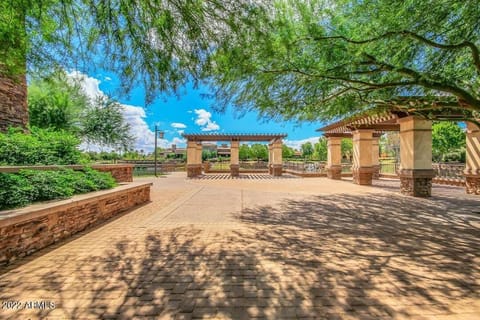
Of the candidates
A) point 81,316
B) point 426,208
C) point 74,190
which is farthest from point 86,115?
point 426,208

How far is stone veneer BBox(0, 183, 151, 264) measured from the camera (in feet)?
12.0

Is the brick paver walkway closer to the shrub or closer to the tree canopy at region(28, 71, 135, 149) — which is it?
the shrub

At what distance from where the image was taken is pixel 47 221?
4.41 m

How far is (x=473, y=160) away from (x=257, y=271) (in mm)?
12172

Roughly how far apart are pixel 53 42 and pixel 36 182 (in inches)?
119

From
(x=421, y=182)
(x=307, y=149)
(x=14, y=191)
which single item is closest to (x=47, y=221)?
(x=14, y=191)

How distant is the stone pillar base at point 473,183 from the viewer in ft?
33.4

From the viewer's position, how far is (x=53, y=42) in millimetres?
4047

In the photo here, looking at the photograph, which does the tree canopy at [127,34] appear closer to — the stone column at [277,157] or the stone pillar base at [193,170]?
the stone pillar base at [193,170]

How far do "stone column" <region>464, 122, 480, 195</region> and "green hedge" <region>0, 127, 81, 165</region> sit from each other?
15603mm

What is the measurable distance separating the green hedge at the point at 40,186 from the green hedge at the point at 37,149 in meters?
0.98

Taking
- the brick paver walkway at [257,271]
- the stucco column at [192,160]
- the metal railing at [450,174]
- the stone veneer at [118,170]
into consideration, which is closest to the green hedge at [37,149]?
the stone veneer at [118,170]

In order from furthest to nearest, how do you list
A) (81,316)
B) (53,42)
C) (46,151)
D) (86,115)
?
(86,115) < (46,151) < (53,42) < (81,316)

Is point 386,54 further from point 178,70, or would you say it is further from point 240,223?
point 240,223
